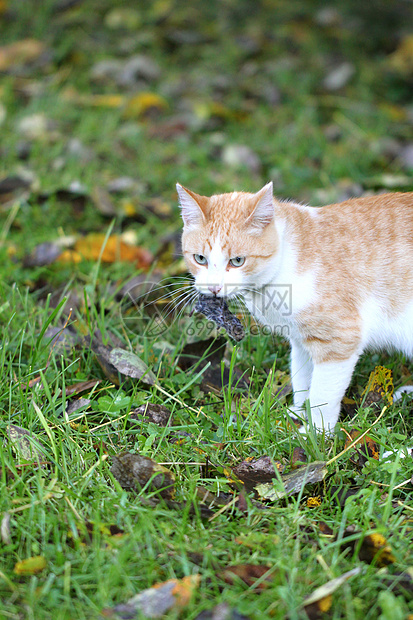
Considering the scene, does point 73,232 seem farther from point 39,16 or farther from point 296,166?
point 39,16

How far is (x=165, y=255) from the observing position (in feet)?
12.7

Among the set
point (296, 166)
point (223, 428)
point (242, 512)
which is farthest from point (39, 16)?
point (242, 512)

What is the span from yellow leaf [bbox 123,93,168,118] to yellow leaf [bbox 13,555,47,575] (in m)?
4.94

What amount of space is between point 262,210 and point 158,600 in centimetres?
166

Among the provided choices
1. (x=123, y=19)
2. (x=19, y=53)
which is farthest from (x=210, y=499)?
(x=123, y=19)

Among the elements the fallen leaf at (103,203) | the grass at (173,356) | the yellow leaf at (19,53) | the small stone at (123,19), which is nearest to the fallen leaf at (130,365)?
the grass at (173,356)

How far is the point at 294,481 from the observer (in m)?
2.19

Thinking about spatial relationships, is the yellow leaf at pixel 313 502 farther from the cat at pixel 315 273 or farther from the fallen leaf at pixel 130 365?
the fallen leaf at pixel 130 365

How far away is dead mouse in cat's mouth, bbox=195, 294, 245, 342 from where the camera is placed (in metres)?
2.82

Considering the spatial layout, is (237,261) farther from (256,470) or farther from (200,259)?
(256,470)

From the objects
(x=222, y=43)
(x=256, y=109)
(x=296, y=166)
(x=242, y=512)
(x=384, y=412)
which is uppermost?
(x=222, y=43)

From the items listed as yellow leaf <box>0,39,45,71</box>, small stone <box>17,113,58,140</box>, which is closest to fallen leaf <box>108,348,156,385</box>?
small stone <box>17,113,58,140</box>

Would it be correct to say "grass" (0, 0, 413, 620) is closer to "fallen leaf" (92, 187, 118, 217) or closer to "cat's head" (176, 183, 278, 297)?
"fallen leaf" (92, 187, 118, 217)

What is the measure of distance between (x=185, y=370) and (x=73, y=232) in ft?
5.68
